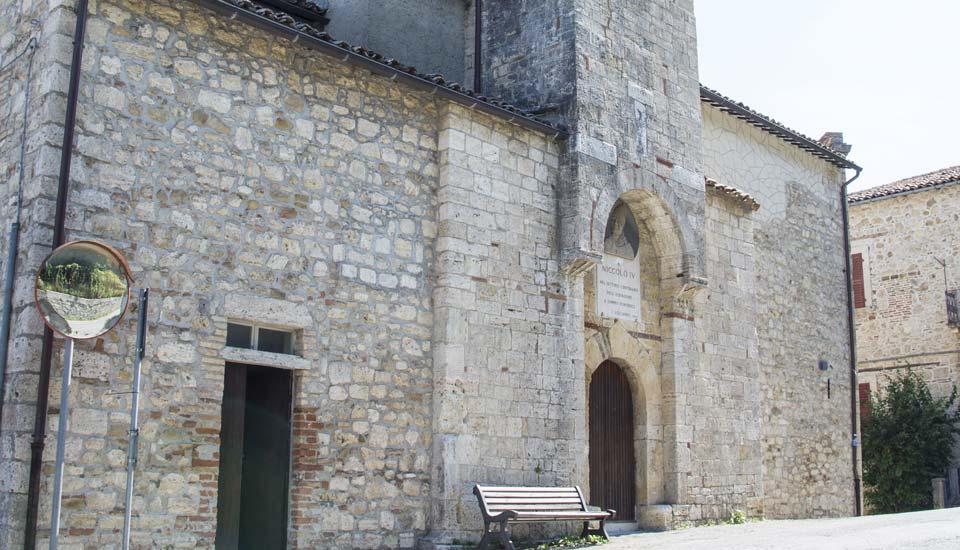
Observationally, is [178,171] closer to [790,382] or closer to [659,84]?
[659,84]

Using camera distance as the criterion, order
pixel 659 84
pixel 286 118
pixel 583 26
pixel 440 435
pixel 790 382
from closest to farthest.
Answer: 1. pixel 286 118
2. pixel 440 435
3. pixel 583 26
4. pixel 659 84
5. pixel 790 382

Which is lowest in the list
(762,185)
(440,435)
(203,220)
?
(440,435)

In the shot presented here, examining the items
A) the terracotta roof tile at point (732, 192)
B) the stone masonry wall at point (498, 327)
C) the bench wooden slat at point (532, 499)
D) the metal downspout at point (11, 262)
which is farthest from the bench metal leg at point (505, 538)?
the terracotta roof tile at point (732, 192)

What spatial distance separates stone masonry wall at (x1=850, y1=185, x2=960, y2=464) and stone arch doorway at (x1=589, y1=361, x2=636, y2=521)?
9504 mm

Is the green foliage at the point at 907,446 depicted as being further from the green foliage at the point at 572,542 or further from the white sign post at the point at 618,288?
the green foliage at the point at 572,542

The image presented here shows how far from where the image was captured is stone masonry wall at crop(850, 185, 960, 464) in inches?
782

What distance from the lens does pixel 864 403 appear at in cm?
2047

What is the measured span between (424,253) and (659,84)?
14.4ft

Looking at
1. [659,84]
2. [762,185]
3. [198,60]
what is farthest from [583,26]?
[762,185]

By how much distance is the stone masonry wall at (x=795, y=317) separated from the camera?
14.9m

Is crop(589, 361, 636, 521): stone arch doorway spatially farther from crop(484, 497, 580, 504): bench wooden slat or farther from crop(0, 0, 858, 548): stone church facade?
crop(484, 497, 580, 504): bench wooden slat

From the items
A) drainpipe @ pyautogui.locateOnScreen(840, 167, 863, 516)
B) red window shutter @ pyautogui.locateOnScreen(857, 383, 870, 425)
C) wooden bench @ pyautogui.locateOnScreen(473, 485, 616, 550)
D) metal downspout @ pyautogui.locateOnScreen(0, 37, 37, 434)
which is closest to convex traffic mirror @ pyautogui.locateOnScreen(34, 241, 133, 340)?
metal downspout @ pyautogui.locateOnScreen(0, 37, 37, 434)

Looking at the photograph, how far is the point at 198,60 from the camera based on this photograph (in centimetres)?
815

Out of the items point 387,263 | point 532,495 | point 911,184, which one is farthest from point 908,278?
point 387,263
